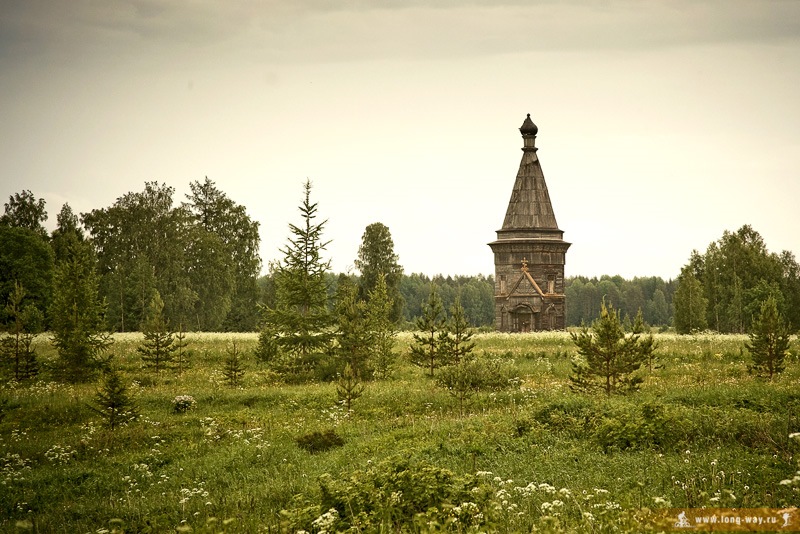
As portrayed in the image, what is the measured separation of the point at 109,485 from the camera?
14797 mm

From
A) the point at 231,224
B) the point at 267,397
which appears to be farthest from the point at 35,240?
the point at 267,397

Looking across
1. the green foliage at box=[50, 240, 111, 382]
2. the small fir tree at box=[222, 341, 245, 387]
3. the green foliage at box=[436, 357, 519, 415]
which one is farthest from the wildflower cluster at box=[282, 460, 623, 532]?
the green foliage at box=[50, 240, 111, 382]

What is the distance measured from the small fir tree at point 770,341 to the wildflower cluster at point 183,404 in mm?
18706

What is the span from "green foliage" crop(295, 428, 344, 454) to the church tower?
36607 mm

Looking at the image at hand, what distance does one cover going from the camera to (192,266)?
65.1 m

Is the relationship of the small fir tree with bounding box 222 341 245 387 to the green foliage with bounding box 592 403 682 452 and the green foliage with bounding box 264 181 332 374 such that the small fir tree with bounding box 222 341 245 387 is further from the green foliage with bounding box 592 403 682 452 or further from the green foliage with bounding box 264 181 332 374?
the green foliage with bounding box 592 403 682 452

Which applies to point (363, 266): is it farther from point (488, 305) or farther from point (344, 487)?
point (488, 305)

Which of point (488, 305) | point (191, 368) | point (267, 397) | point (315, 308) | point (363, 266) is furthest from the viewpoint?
point (488, 305)

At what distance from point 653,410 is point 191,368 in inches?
872

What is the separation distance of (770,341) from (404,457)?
1679 cm

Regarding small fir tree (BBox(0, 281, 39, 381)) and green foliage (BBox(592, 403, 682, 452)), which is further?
small fir tree (BBox(0, 281, 39, 381))

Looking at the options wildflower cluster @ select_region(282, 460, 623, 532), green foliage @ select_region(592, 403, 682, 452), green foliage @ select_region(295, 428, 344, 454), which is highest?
green foliage @ select_region(592, 403, 682, 452)

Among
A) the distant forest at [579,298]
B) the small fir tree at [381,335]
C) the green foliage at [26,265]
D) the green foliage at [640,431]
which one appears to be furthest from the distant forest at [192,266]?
the distant forest at [579,298]

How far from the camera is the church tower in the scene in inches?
2076
